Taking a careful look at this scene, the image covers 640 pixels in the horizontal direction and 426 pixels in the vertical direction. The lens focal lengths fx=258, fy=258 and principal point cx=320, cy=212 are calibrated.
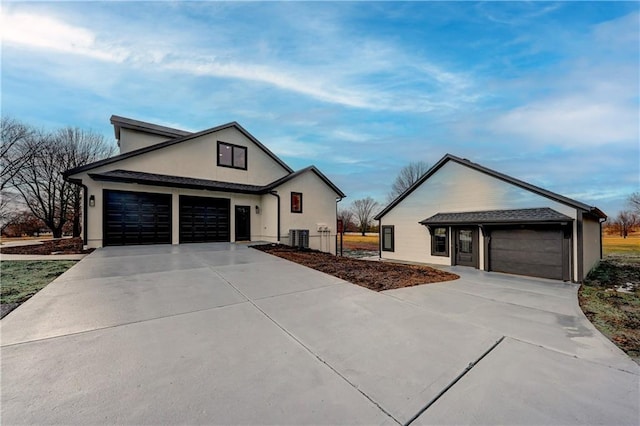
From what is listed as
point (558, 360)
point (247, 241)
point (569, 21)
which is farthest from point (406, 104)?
point (558, 360)

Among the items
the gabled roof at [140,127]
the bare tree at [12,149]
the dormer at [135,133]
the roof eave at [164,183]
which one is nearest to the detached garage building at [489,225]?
the roof eave at [164,183]

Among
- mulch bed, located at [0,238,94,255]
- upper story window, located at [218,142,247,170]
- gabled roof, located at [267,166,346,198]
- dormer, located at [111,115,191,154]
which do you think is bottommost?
mulch bed, located at [0,238,94,255]

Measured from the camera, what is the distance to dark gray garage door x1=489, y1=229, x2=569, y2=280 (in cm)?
905

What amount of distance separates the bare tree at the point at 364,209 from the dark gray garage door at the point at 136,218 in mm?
40219

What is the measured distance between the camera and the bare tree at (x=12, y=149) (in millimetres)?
20000

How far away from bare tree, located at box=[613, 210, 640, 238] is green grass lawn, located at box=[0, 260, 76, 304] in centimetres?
5771

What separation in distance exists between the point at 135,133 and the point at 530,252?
19.6m

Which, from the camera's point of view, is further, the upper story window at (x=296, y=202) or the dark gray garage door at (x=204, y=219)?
the upper story window at (x=296, y=202)

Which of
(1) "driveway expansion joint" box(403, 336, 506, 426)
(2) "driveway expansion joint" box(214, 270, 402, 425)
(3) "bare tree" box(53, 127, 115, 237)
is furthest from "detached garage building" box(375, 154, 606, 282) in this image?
(3) "bare tree" box(53, 127, 115, 237)

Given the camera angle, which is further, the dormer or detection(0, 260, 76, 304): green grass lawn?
the dormer

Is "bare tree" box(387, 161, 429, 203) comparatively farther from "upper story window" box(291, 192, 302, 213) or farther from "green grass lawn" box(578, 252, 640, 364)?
"green grass lawn" box(578, 252, 640, 364)

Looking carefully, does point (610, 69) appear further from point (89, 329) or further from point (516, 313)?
point (89, 329)

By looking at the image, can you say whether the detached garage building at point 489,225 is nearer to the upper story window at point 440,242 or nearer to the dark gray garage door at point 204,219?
the upper story window at point 440,242

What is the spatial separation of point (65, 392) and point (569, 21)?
1402 cm
